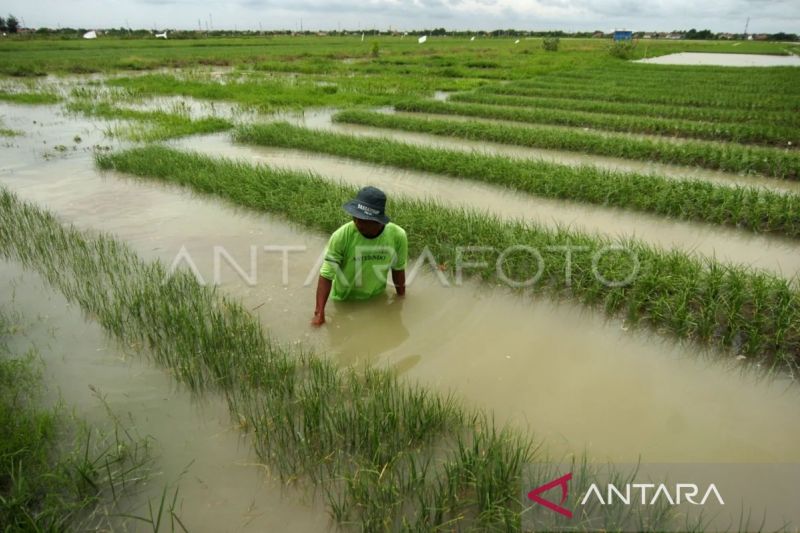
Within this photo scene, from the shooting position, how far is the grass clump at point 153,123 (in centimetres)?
990

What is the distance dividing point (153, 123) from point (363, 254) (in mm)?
10002

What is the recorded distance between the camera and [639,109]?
11.1m

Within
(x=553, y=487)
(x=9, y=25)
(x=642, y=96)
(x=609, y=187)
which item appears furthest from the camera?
(x=9, y=25)

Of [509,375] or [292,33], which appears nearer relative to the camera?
[509,375]

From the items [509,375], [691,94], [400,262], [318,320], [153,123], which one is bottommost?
[509,375]

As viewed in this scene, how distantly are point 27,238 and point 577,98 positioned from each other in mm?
12842

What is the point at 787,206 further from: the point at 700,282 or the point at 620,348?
the point at 620,348

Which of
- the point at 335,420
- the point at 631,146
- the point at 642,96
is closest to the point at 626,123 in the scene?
the point at 631,146

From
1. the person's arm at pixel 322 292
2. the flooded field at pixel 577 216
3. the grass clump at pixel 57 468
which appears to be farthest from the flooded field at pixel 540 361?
the flooded field at pixel 577 216

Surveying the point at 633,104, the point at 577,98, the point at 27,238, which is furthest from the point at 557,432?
the point at 577,98

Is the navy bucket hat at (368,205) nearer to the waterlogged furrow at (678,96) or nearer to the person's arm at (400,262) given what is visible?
the person's arm at (400,262)

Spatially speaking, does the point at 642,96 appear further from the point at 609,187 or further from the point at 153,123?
the point at 153,123

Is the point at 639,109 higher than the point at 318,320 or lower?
higher

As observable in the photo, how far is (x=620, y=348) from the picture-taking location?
3.29m
